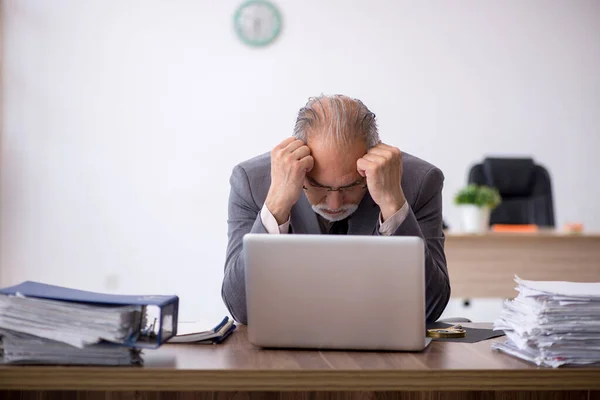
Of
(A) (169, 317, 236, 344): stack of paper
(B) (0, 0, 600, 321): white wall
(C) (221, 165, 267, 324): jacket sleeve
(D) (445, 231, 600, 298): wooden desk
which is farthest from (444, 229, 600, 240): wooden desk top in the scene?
(A) (169, 317, 236, 344): stack of paper

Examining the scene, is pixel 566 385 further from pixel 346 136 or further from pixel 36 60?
pixel 36 60

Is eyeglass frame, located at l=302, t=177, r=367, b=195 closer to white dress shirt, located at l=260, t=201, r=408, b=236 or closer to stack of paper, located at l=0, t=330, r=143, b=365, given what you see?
white dress shirt, located at l=260, t=201, r=408, b=236

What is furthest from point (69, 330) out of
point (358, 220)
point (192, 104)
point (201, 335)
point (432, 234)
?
point (192, 104)

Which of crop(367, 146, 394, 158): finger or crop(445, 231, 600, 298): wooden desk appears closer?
crop(367, 146, 394, 158): finger

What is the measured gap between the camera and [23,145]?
200 inches

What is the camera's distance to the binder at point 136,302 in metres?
1.08

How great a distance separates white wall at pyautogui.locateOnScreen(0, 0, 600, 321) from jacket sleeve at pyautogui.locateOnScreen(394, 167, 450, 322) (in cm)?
348

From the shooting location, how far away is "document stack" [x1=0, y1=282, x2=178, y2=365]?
1.07 metres

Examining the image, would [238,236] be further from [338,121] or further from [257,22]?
[257,22]

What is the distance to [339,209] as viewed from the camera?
167 cm

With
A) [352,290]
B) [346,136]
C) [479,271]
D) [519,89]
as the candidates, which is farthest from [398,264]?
[519,89]

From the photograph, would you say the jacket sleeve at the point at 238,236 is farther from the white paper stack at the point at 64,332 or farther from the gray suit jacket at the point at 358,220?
the white paper stack at the point at 64,332

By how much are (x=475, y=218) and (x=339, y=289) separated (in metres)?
3.12

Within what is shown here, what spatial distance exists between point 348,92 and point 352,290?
4.40 metres
